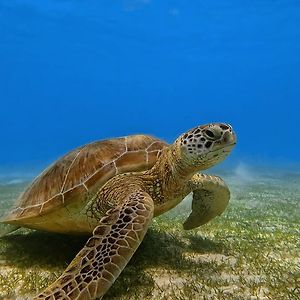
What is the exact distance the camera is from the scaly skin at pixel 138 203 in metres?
3.55

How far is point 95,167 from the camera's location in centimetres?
531

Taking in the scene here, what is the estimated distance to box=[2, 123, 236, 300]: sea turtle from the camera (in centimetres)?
427

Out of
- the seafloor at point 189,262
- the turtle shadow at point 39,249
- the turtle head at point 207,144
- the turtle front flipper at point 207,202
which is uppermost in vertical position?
the turtle head at point 207,144

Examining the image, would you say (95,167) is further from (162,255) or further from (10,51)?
(10,51)

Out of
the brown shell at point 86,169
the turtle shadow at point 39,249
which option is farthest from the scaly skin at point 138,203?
the turtle shadow at point 39,249

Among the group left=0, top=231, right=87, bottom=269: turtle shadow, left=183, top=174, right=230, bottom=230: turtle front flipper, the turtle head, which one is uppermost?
the turtle head

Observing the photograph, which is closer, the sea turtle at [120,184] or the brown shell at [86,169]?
the sea turtle at [120,184]

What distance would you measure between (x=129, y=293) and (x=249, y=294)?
1.37 metres

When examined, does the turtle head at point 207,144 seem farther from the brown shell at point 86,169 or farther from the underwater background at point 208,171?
the underwater background at point 208,171

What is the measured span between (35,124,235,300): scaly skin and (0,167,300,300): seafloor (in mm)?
516

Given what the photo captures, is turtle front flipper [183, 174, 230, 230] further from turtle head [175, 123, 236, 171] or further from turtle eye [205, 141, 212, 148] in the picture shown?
turtle eye [205, 141, 212, 148]

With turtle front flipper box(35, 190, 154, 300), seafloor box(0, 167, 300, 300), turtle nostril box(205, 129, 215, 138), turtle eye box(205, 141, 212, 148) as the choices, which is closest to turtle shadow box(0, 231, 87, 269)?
seafloor box(0, 167, 300, 300)

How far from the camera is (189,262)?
508cm

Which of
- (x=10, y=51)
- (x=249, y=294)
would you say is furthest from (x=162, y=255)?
(x=10, y=51)
